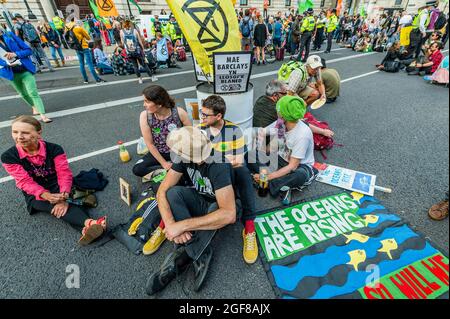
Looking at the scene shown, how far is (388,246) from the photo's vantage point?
81.4 inches

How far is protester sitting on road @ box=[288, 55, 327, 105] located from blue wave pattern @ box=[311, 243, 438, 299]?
125 inches

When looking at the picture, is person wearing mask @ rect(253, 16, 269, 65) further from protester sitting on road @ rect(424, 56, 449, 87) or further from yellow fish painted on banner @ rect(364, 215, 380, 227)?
yellow fish painted on banner @ rect(364, 215, 380, 227)

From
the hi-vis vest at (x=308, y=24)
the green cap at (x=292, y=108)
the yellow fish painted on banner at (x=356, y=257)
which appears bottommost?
the yellow fish painted on banner at (x=356, y=257)

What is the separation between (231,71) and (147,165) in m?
1.73

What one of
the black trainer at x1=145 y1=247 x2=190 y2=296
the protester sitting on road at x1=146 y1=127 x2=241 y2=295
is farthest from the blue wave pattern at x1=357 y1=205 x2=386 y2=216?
the black trainer at x1=145 y1=247 x2=190 y2=296

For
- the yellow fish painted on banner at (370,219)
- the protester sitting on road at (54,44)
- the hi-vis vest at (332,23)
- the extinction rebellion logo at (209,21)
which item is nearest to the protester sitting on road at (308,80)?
the extinction rebellion logo at (209,21)

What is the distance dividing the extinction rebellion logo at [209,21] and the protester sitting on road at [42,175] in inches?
81.3

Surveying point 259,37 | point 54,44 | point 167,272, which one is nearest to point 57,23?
point 54,44

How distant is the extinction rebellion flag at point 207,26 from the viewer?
8.27ft

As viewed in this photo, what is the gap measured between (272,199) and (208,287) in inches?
52.0

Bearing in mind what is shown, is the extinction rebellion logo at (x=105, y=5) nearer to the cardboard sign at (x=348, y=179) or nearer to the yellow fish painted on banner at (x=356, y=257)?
the cardboard sign at (x=348, y=179)

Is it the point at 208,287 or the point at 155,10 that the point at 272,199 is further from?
the point at 155,10

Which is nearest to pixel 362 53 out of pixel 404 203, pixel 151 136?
pixel 404 203

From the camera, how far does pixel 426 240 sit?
2082mm
